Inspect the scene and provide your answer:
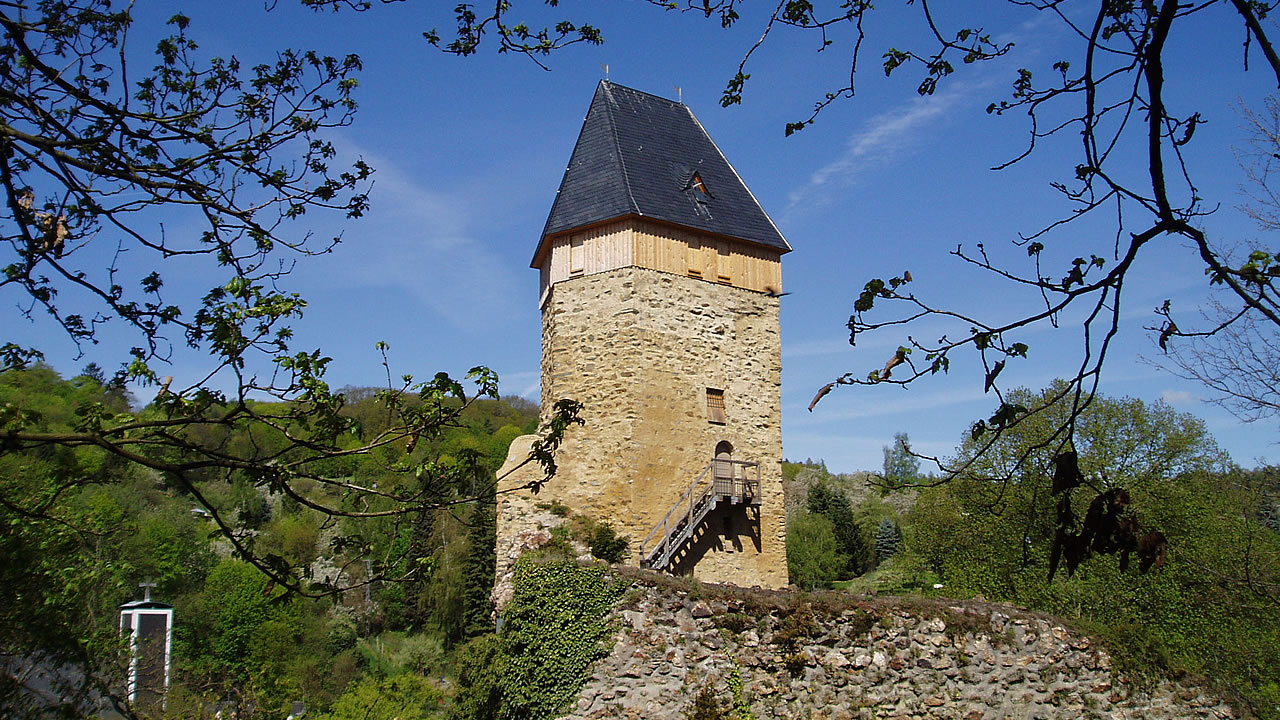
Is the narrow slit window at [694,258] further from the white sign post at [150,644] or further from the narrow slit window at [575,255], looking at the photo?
the white sign post at [150,644]

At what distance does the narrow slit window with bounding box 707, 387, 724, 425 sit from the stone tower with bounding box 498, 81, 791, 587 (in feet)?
0.08

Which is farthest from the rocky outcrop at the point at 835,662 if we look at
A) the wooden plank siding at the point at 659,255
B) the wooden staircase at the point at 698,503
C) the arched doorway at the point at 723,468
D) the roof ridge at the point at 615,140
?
the roof ridge at the point at 615,140

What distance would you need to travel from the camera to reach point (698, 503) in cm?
1452

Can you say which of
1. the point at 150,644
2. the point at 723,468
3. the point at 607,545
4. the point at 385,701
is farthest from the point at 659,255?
the point at 150,644

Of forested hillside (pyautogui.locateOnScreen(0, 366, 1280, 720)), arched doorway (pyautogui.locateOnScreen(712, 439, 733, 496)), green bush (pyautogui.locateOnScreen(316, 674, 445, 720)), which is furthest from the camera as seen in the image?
arched doorway (pyautogui.locateOnScreen(712, 439, 733, 496))

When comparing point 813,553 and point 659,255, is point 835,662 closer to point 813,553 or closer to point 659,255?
point 659,255

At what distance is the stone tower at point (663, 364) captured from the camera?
1421 centimetres

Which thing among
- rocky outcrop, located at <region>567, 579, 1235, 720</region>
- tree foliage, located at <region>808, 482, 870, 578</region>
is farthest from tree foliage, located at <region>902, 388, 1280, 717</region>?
tree foliage, located at <region>808, 482, 870, 578</region>

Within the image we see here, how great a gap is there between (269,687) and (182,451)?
861 centimetres

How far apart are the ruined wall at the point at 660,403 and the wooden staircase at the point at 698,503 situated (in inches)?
6.4

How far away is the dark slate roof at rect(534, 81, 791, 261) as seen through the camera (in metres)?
15.5

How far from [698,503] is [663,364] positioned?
7.90 feet

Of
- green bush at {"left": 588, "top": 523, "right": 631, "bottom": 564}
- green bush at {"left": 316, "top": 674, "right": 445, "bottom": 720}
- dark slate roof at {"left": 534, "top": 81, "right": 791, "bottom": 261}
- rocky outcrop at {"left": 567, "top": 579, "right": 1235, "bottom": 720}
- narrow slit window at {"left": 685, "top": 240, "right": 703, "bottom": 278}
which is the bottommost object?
green bush at {"left": 316, "top": 674, "right": 445, "bottom": 720}

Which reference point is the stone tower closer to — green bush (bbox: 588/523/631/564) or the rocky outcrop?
green bush (bbox: 588/523/631/564)
